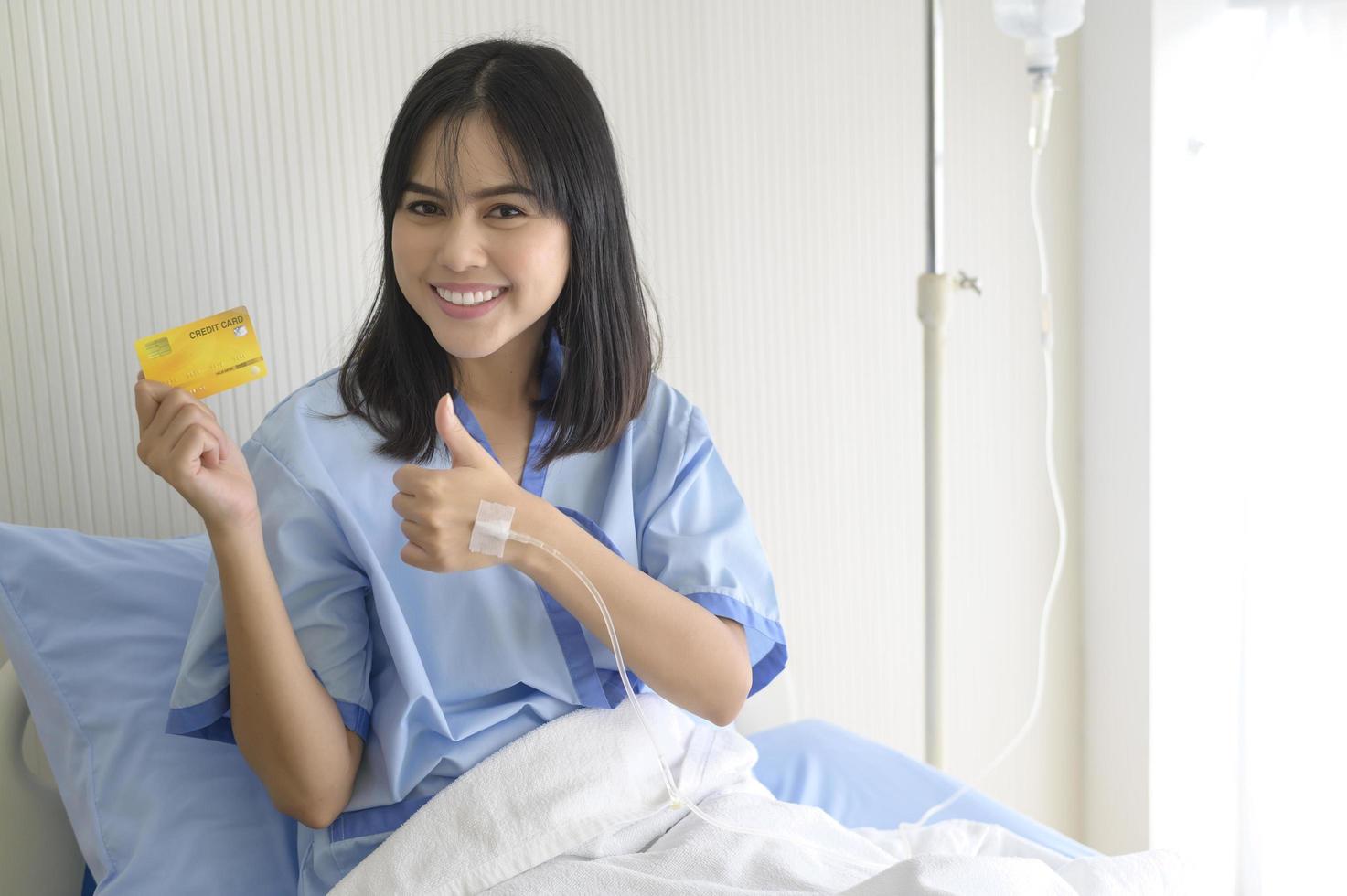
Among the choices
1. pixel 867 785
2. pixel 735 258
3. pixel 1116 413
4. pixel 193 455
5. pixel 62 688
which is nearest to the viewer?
pixel 193 455

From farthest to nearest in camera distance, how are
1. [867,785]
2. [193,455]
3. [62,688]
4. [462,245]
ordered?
1. [867,785]
2. [62,688]
3. [462,245]
4. [193,455]

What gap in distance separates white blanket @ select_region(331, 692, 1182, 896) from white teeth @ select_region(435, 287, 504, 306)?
1.32ft

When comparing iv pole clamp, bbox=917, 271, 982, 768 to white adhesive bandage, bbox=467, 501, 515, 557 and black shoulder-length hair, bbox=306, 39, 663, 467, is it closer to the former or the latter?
black shoulder-length hair, bbox=306, 39, 663, 467

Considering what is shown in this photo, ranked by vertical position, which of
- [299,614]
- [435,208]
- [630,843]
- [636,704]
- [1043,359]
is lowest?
[630,843]

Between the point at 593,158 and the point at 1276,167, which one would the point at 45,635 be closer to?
the point at 593,158

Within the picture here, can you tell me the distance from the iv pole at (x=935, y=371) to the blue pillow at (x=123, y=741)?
86 centimetres

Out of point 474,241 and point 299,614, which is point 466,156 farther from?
point 299,614

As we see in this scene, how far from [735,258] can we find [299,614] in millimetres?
918

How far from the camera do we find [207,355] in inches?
42.0

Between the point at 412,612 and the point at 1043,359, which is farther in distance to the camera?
the point at 1043,359

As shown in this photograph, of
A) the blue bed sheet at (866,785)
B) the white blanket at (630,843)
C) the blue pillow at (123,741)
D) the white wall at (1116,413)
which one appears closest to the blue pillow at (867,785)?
the blue bed sheet at (866,785)

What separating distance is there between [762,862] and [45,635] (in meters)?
0.74

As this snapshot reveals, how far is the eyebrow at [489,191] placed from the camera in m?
1.14

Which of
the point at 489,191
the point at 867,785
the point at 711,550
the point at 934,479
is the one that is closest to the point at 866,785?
the point at 867,785
